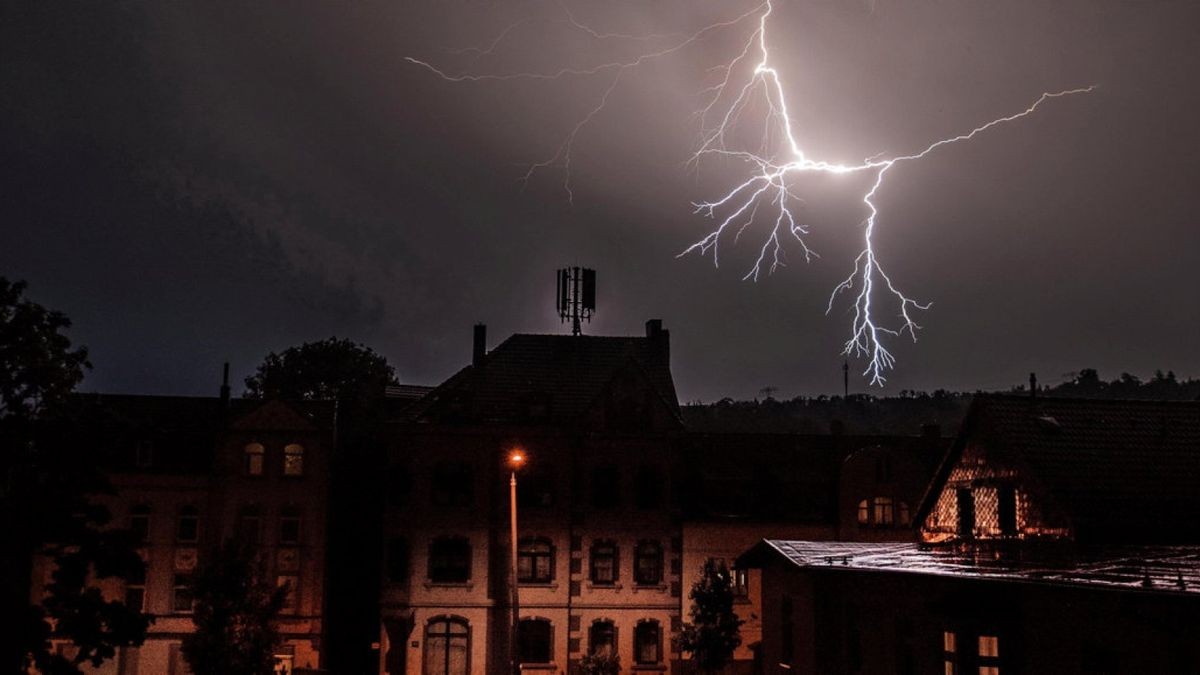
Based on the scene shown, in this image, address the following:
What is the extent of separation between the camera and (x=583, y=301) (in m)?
51.3

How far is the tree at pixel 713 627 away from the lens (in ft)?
120

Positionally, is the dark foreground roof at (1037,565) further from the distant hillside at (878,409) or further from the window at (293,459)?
the distant hillside at (878,409)

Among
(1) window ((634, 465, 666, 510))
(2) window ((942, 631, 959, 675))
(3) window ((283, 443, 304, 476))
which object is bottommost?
(2) window ((942, 631, 959, 675))

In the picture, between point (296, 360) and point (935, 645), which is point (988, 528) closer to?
point (935, 645)

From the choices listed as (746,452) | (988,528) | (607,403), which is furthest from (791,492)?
(988,528)

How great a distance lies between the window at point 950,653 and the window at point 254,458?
1118 inches

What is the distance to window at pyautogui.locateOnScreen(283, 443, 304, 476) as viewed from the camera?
42.1 m

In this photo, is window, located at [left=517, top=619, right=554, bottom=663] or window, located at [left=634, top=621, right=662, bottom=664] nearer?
window, located at [left=517, top=619, right=554, bottom=663]

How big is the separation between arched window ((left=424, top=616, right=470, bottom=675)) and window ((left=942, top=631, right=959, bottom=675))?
2292 centimetres

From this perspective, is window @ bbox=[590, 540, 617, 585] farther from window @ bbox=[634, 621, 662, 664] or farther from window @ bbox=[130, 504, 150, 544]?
window @ bbox=[130, 504, 150, 544]

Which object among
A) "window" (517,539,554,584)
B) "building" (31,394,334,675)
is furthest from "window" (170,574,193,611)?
"window" (517,539,554,584)

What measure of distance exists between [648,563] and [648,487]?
2.92 meters

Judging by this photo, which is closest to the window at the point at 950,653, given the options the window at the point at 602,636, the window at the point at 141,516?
the window at the point at 602,636

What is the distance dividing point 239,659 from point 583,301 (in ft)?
76.2
